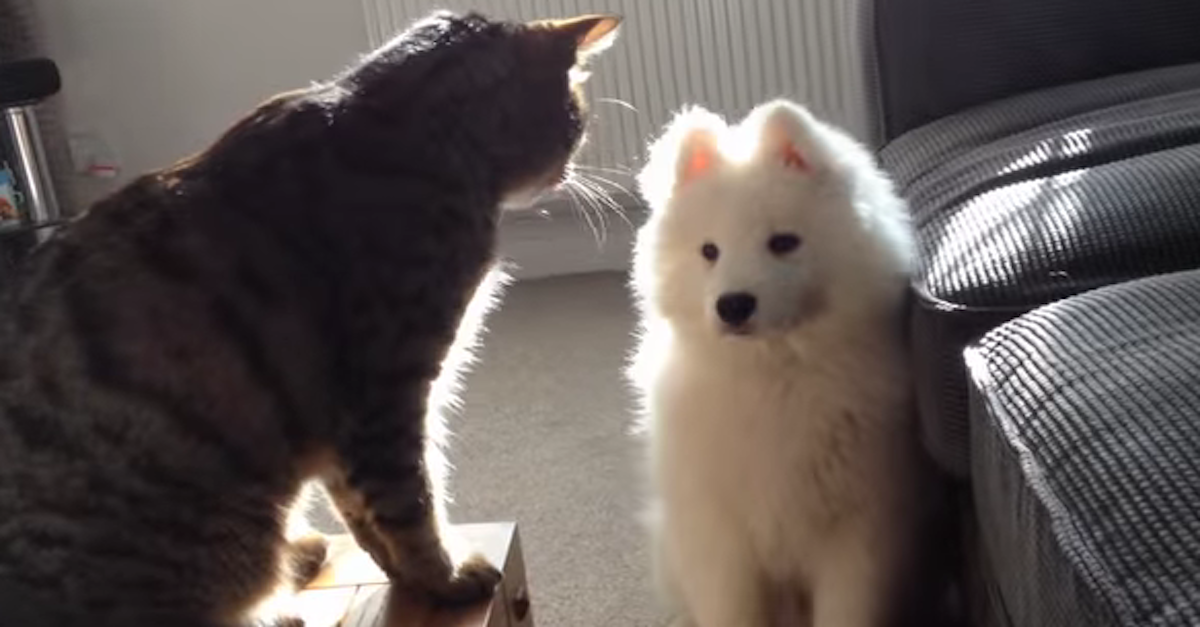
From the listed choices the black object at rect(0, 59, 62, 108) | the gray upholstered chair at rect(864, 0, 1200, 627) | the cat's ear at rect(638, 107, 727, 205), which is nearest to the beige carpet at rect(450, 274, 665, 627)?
the cat's ear at rect(638, 107, 727, 205)

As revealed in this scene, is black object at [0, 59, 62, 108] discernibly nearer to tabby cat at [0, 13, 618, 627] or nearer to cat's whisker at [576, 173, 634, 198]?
cat's whisker at [576, 173, 634, 198]

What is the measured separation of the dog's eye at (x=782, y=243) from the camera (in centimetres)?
136

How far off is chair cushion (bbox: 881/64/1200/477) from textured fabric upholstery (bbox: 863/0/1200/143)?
180 mm

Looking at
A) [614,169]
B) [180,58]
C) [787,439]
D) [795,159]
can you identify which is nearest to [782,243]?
[795,159]

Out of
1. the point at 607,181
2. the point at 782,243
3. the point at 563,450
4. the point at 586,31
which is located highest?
the point at 586,31

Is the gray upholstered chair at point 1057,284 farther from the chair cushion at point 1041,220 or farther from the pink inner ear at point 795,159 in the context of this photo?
the pink inner ear at point 795,159

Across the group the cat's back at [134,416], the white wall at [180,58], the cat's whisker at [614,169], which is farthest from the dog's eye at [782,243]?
the white wall at [180,58]

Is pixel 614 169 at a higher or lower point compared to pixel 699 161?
lower

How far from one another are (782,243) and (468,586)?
0.46 metres

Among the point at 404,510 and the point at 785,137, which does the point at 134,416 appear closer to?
the point at 404,510

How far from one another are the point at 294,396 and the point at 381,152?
24cm

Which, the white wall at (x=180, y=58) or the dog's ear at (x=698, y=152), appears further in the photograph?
the white wall at (x=180, y=58)

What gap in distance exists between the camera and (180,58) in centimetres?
308

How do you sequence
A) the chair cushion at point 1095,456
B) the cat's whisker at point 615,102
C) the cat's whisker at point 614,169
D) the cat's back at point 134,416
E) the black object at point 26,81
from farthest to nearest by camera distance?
the cat's whisker at point 614,169 → the cat's whisker at point 615,102 → the black object at point 26,81 → the cat's back at point 134,416 → the chair cushion at point 1095,456
